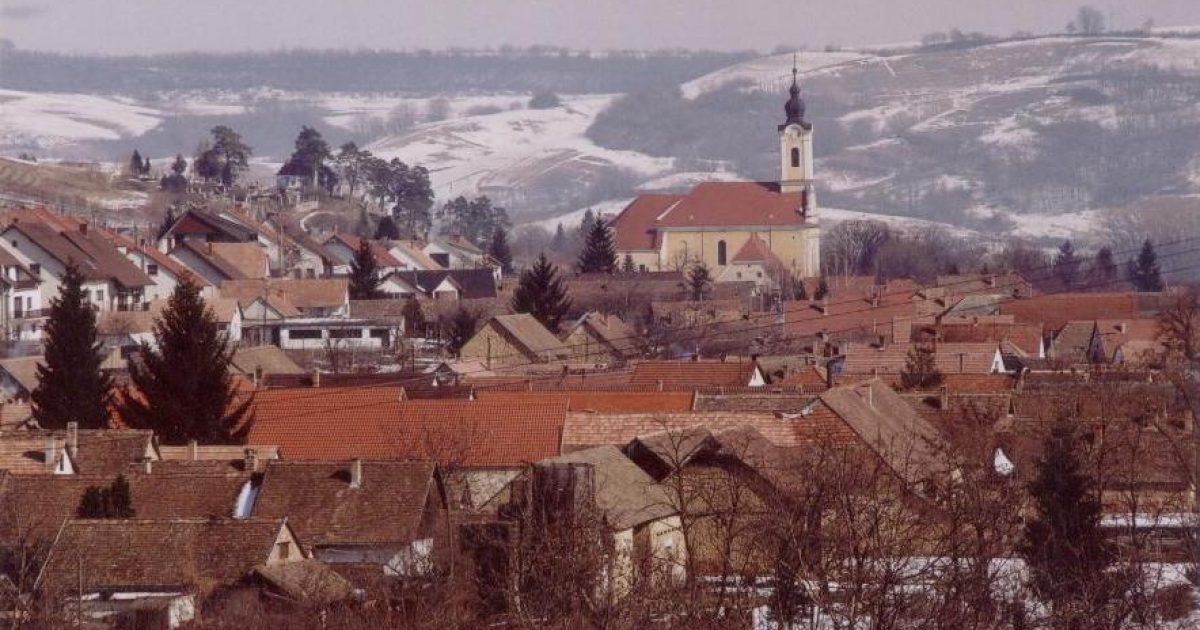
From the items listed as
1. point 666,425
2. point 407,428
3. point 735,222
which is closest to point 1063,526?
point 666,425

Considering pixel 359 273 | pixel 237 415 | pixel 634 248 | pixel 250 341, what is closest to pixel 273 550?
pixel 237 415

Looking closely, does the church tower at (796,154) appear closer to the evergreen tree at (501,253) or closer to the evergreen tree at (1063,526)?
the evergreen tree at (501,253)

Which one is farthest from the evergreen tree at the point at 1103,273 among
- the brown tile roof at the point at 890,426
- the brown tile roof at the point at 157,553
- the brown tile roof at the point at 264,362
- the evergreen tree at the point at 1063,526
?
the brown tile roof at the point at 157,553

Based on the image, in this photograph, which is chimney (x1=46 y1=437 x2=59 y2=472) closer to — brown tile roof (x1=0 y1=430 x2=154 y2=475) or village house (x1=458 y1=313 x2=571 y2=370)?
brown tile roof (x1=0 y1=430 x2=154 y2=475)

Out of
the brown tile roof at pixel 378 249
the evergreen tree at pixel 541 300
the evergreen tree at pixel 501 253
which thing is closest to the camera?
the evergreen tree at pixel 541 300

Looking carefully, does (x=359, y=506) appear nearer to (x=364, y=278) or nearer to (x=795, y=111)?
(x=364, y=278)

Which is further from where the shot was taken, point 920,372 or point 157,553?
point 920,372
